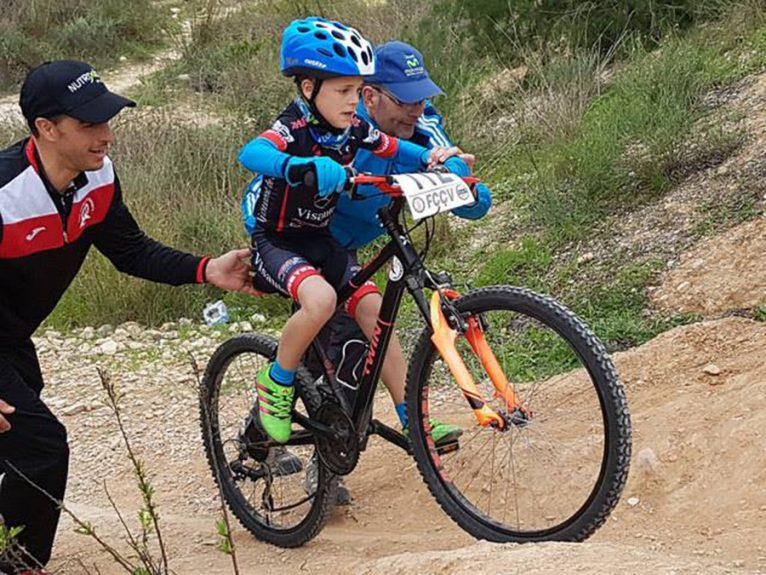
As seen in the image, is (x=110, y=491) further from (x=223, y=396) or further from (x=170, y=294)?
(x=170, y=294)

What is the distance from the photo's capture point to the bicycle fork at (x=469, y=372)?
11.0ft

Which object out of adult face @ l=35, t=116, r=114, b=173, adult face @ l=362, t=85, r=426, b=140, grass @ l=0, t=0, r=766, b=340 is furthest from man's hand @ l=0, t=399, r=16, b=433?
grass @ l=0, t=0, r=766, b=340

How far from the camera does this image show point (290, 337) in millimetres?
3803

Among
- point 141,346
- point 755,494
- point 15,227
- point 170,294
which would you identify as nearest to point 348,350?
point 15,227

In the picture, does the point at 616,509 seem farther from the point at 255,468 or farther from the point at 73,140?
the point at 73,140

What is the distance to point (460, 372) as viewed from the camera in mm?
3355

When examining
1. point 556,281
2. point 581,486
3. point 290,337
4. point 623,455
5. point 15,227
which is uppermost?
point 15,227

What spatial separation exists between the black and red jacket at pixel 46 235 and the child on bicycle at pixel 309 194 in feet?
1.37

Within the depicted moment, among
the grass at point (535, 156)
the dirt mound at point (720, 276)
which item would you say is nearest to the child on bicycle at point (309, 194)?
the grass at point (535, 156)

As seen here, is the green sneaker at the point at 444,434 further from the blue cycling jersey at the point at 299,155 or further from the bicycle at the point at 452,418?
the blue cycling jersey at the point at 299,155

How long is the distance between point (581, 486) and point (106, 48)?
51.8 feet

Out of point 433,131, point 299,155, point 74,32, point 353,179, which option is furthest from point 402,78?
point 74,32

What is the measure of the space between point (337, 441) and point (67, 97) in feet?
4.93

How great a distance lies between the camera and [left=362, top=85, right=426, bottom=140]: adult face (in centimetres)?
412
